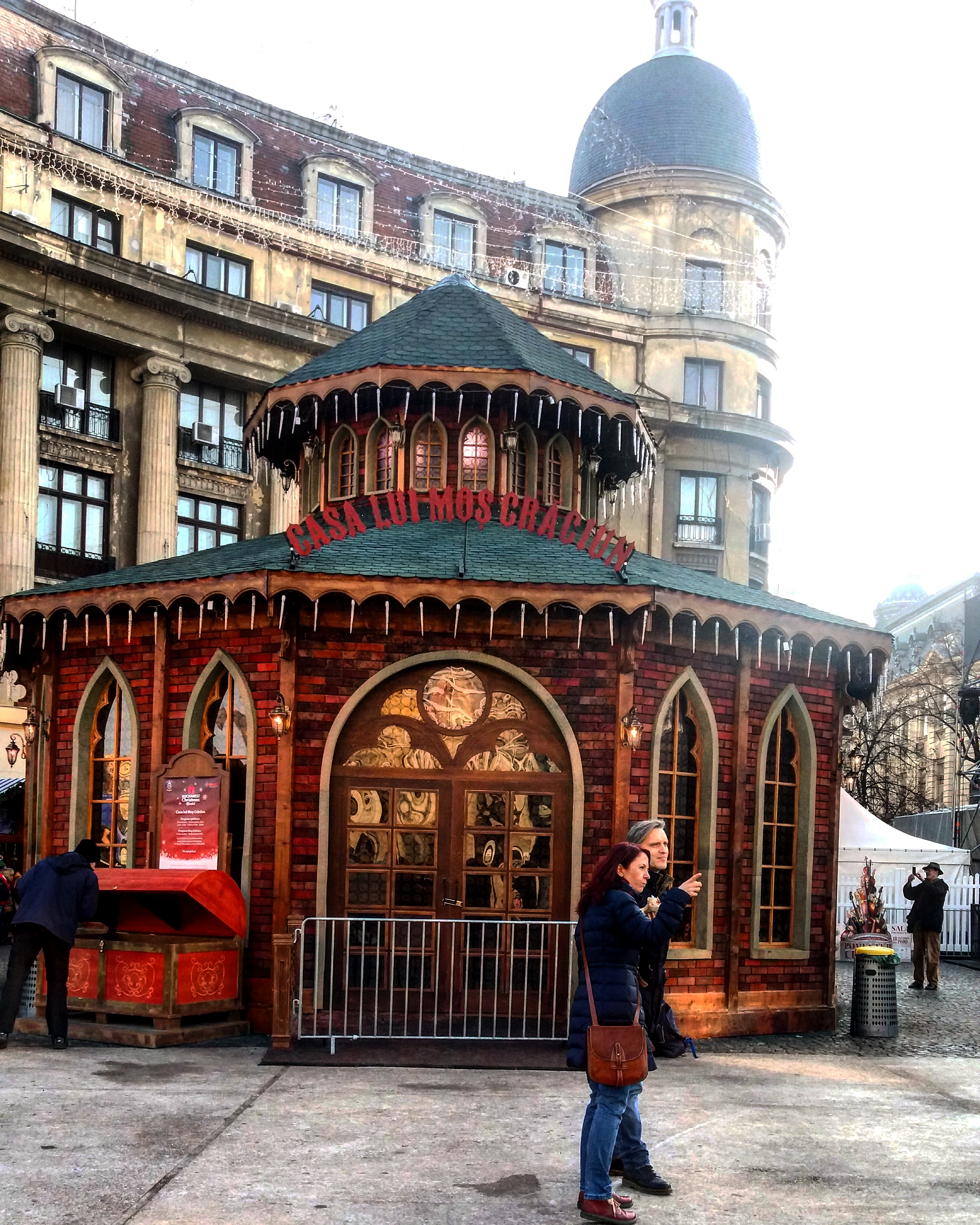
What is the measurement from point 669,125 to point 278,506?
17.2 meters

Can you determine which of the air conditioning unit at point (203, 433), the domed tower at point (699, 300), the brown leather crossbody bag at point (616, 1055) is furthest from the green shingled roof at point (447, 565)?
the domed tower at point (699, 300)

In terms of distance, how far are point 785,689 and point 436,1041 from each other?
17.0ft

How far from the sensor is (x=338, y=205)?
39375 millimetres

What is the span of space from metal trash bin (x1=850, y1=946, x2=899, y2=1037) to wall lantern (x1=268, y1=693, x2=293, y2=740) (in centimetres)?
619

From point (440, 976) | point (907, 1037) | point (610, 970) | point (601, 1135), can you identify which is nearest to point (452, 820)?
Result: point (440, 976)

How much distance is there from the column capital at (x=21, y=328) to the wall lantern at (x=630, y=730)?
23.8 metres

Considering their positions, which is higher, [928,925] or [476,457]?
[476,457]

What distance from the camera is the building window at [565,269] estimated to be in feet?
141

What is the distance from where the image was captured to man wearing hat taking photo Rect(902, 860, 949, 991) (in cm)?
2098

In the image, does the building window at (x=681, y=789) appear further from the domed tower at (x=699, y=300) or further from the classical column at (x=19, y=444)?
the domed tower at (x=699, y=300)

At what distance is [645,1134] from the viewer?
8992mm

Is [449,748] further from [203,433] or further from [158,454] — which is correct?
[203,433]

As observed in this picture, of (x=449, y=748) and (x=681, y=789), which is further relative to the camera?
(x=681, y=789)

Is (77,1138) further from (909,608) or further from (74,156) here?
(909,608)
